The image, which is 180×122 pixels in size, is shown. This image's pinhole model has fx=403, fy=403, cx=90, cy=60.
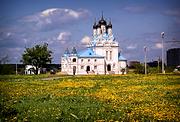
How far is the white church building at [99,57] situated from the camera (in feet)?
300

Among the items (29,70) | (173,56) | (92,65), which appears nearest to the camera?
(173,56)

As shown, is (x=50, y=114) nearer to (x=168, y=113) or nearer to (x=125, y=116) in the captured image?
(x=125, y=116)

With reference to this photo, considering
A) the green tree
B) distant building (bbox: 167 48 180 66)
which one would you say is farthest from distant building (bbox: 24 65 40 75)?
distant building (bbox: 167 48 180 66)

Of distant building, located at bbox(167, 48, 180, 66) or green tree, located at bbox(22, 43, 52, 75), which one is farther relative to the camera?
green tree, located at bbox(22, 43, 52, 75)

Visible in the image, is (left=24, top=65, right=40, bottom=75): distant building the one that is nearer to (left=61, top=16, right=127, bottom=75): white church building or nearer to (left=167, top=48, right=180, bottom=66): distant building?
(left=61, top=16, right=127, bottom=75): white church building

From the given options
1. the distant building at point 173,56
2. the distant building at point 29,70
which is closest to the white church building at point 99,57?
the distant building at point 29,70

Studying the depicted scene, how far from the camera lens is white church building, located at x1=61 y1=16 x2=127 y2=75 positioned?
91300 millimetres

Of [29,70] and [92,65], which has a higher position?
[92,65]

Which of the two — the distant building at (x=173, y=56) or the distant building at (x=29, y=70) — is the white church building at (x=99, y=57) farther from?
the distant building at (x=173, y=56)

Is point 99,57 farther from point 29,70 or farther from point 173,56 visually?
point 173,56

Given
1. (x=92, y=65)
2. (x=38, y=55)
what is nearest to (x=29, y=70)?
(x=38, y=55)

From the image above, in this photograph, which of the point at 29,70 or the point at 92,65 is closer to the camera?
the point at 29,70

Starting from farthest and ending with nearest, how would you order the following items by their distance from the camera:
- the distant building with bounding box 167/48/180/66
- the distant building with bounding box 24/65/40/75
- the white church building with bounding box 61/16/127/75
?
the white church building with bounding box 61/16/127/75
the distant building with bounding box 24/65/40/75
the distant building with bounding box 167/48/180/66

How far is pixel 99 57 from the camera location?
94.6 meters
